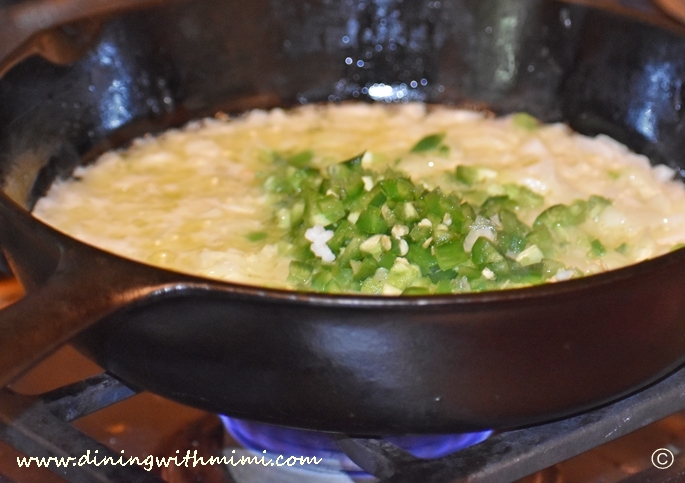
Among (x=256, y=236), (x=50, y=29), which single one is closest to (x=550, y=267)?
(x=256, y=236)

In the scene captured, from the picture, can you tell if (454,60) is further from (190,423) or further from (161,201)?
(190,423)

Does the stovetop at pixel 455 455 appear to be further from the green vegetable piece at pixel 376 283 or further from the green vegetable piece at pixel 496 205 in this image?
the green vegetable piece at pixel 496 205

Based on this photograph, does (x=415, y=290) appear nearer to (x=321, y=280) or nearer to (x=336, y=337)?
(x=321, y=280)

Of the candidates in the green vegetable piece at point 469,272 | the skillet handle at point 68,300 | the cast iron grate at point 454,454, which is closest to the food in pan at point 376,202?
the green vegetable piece at point 469,272

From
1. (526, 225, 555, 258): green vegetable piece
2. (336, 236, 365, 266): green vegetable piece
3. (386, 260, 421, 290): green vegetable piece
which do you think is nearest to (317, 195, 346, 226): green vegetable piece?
(336, 236, 365, 266): green vegetable piece

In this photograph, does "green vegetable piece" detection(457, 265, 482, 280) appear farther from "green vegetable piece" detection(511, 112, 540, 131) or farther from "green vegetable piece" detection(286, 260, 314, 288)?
"green vegetable piece" detection(511, 112, 540, 131)

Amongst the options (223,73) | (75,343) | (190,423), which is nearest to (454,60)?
(223,73)
